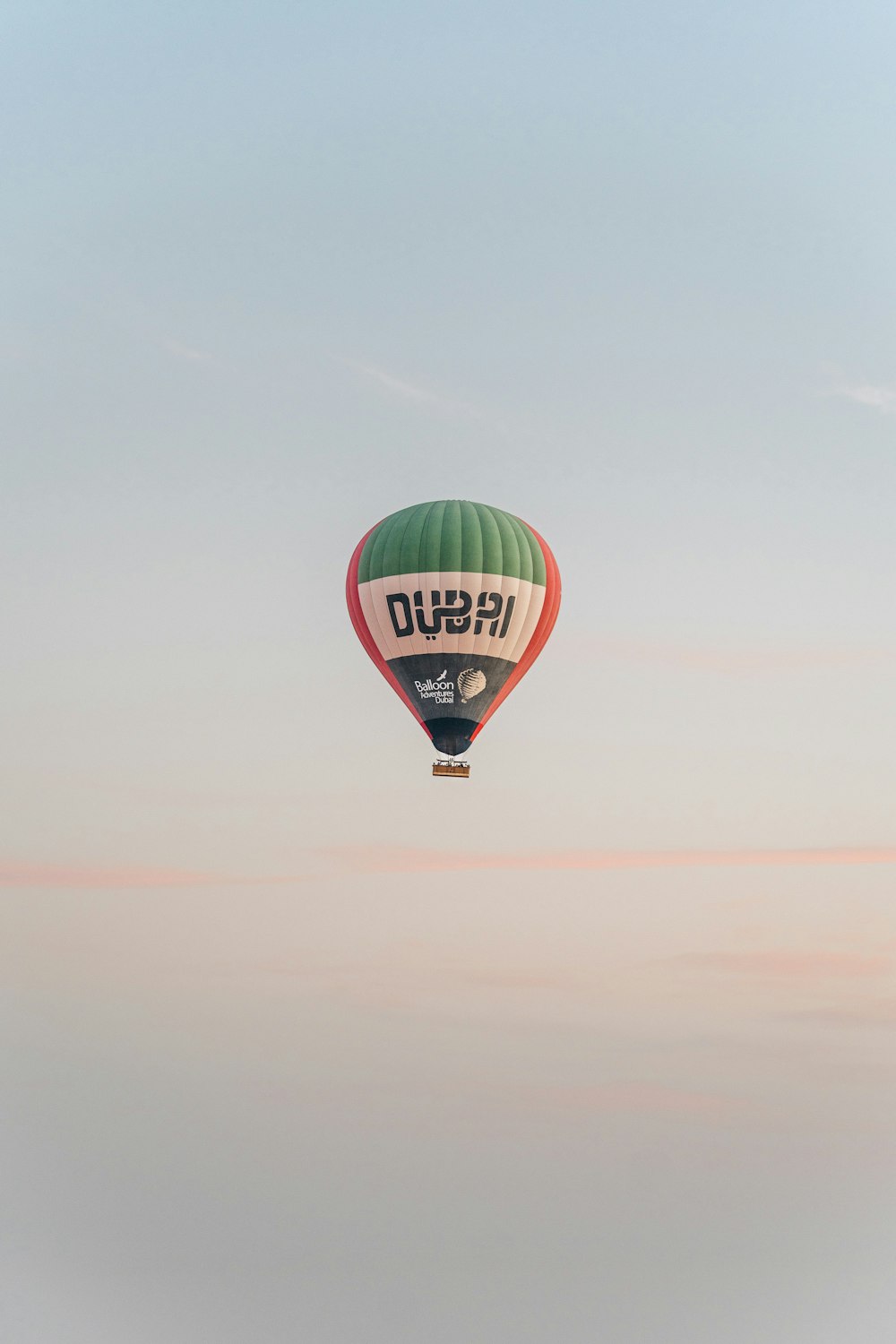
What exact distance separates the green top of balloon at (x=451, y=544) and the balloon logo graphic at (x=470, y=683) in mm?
3826

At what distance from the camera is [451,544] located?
52.7 metres

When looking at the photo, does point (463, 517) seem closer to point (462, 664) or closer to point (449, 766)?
point (462, 664)

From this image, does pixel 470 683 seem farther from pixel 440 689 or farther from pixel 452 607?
pixel 452 607

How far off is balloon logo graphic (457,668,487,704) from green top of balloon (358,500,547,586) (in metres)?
3.83

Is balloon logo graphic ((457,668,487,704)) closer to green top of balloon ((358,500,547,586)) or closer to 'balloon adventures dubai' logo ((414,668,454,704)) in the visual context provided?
'balloon adventures dubai' logo ((414,668,454,704))

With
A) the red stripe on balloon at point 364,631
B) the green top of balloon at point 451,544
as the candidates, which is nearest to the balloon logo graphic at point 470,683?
the red stripe on balloon at point 364,631

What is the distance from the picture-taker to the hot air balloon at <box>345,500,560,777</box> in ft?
173

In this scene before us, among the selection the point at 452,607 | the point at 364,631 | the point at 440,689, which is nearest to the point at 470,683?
the point at 440,689

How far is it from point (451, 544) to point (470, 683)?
527 cm

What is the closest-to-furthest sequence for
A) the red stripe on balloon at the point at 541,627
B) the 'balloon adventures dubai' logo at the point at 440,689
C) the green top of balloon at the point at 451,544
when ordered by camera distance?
1. the green top of balloon at the point at 451,544
2. the 'balloon adventures dubai' logo at the point at 440,689
3. the red stripe on balloon at the point at 541,627

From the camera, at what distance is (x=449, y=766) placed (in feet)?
178

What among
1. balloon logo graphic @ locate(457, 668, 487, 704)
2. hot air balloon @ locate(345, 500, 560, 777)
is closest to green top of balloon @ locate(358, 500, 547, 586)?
hot air balloon @ locate(345, 500, 560, 777)

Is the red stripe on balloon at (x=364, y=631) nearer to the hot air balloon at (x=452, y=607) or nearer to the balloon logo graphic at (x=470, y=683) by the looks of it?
the hot air balloon at (x=452, y=607)

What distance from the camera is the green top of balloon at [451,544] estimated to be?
5269 centimetres
